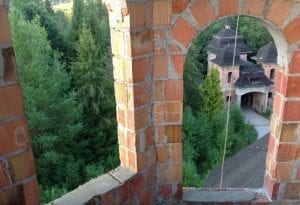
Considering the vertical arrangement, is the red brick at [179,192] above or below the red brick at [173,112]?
below

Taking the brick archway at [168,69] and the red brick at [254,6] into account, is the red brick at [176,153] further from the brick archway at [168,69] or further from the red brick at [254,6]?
the red brick at [254,6]

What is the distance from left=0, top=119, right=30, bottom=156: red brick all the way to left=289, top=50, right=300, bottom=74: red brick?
1948mm

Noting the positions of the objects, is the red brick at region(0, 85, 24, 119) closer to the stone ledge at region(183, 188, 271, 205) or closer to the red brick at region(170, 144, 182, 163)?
the red brick at region(170, 144, 182, 163)

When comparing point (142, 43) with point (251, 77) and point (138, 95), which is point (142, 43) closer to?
point (138, 95)

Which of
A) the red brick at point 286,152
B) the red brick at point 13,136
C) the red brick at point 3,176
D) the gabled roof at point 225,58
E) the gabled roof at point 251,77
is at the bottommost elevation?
the gabled roof at point 251,77

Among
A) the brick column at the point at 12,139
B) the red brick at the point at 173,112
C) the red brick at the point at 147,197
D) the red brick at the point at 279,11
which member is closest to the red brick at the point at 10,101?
the brick column at the point at 12,139

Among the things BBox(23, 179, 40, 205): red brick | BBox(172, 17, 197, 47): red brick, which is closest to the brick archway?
BBox(172, 17, 197, 47): red brick

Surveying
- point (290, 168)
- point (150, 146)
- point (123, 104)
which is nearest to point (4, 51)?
point (123, 104)

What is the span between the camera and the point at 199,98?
56.7 ft

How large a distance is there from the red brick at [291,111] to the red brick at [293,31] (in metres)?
0.48

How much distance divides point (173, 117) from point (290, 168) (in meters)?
1.09

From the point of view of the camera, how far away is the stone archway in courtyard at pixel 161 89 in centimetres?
243

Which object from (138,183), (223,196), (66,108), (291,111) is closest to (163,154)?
(138,183)

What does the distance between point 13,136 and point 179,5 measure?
55.9 inches
